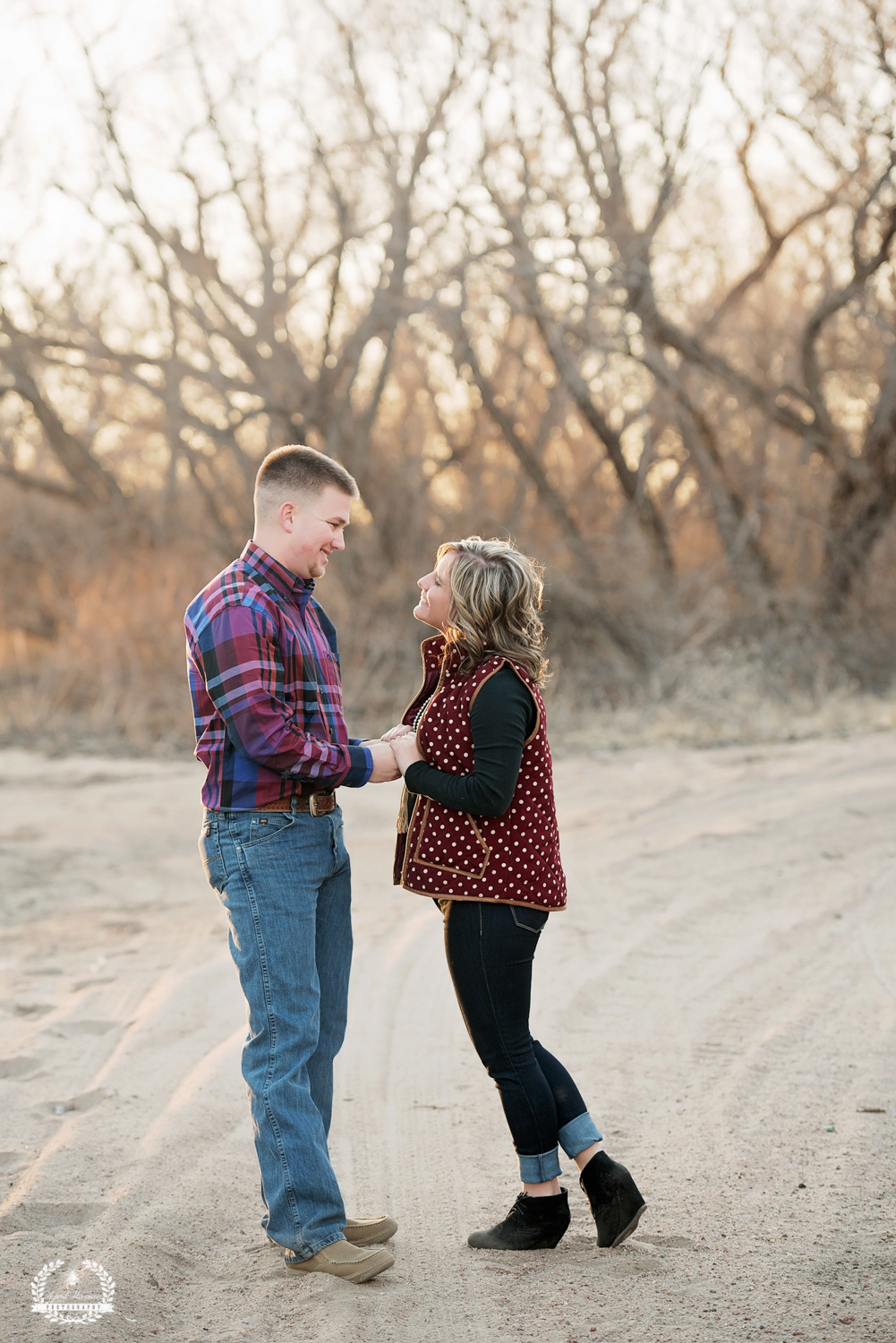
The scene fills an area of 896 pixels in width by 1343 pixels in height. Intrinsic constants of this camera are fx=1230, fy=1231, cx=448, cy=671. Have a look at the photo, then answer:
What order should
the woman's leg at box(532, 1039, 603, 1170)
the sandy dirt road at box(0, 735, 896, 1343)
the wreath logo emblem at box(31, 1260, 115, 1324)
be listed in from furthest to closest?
the woman's leg at box(532, 1039, 603, 1170) → the sandy dirt road at box(0, 735, 896, 1343) → the wreath logo emblem at box(31, 1260, 115, 1324)

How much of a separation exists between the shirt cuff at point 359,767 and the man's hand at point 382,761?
0.08ft

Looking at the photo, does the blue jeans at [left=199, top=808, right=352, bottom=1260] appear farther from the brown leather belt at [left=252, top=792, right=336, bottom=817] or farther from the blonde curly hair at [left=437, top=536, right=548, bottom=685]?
the blonde curly hair at [left=437, top=536, right=548, bottom=685]

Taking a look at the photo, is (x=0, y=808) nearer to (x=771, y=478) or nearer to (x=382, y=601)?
(x=382, y=601)

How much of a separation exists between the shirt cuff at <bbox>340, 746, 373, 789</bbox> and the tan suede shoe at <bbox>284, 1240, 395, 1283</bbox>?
3.58ft

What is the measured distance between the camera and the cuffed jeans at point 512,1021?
116 inches

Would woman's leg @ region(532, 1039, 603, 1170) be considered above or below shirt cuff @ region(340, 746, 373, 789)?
below

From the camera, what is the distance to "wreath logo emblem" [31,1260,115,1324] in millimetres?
2729

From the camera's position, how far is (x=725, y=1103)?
13.1 feet

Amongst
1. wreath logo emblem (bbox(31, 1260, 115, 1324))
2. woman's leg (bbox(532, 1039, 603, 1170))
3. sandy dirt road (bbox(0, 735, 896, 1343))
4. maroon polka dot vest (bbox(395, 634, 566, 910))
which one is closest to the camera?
wreath logo emblem (bbox(31, 1260, 115, 1324))

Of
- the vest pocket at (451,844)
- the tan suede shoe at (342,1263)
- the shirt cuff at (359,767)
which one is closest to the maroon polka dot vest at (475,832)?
the vest pocket at (451,844)

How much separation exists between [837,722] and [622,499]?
20.5 feet

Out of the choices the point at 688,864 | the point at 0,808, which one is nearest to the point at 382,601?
the point at 0,808

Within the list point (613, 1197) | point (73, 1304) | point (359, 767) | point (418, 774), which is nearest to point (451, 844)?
point (418, 774)

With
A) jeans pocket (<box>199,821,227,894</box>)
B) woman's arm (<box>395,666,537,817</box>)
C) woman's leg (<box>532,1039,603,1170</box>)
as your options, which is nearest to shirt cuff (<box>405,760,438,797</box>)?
woman's arm (<box>395,666,537,817</box>)
